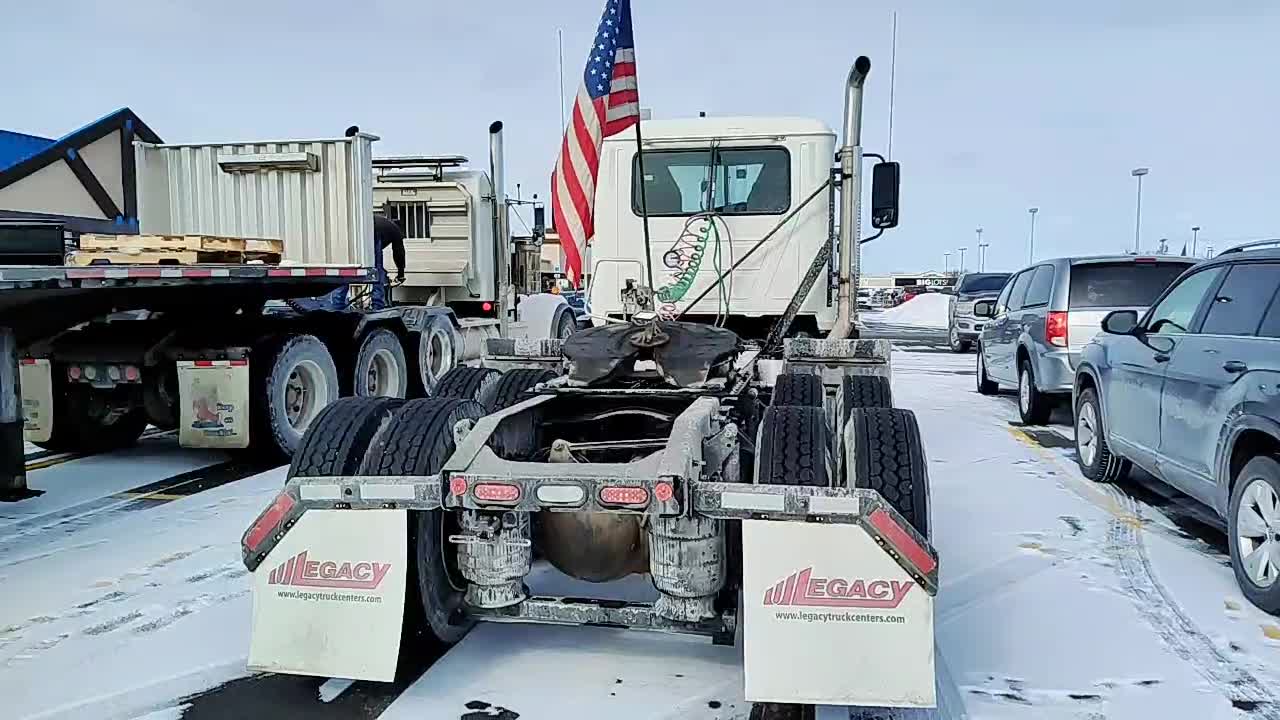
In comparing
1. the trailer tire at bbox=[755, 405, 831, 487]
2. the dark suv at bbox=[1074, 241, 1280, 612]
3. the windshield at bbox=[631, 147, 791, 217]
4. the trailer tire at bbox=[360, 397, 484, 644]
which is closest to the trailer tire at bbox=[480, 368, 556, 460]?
the trailer tire at bbox=[360, 397, 484, 644]

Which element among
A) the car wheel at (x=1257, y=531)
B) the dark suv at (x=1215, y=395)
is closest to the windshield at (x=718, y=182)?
the dark suv at (x=1215, y=395)

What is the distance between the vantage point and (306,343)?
827 cm

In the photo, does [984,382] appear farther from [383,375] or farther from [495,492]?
[495,492]

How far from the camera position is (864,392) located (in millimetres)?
4980

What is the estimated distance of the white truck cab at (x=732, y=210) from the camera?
6.91m

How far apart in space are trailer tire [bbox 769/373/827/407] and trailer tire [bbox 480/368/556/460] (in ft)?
3.87

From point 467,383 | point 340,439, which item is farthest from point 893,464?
point 467,383

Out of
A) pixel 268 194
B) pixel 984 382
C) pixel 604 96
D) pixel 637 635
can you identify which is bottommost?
pixel 637 635

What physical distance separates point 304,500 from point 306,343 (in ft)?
17.2

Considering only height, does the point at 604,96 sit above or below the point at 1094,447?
above

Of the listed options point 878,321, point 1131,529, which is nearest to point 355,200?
point 1131,529

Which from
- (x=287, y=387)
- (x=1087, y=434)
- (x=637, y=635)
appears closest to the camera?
(x=637, y=635)

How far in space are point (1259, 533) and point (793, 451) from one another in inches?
95.7

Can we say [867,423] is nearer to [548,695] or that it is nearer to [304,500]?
[548,695]
